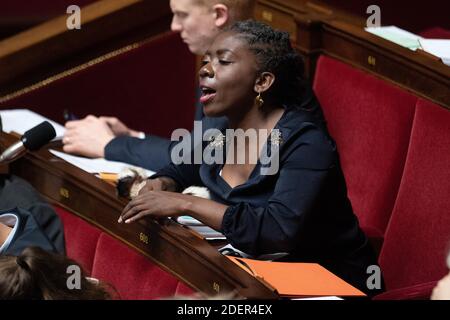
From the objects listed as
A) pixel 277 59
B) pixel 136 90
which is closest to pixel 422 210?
pixel 277 59

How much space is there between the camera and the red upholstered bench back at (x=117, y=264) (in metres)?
1.44

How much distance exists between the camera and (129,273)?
1486 mm

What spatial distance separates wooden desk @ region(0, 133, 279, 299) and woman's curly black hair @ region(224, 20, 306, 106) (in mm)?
261

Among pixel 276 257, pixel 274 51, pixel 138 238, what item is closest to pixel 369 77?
pixel 274 51

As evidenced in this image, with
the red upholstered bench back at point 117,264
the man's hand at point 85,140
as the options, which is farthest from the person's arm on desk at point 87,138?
the red upholstered bench back at point 117,264

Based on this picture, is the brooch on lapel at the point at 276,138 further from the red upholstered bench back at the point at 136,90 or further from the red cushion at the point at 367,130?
the red upholstered bench back at the point at 136,90

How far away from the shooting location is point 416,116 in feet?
5.63

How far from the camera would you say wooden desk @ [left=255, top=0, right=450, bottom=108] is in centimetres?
173

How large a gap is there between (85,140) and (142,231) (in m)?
0.52

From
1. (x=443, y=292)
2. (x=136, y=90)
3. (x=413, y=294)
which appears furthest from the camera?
(x=136, y=90)

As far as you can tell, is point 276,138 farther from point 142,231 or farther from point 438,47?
point 438,47

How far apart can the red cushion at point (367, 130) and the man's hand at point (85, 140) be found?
14.7 inches

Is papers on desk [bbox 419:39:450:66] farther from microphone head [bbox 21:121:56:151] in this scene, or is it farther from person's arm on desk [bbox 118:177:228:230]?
microphone head [bbox 21:121:56:151]

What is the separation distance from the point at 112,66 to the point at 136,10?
178 millimetres
